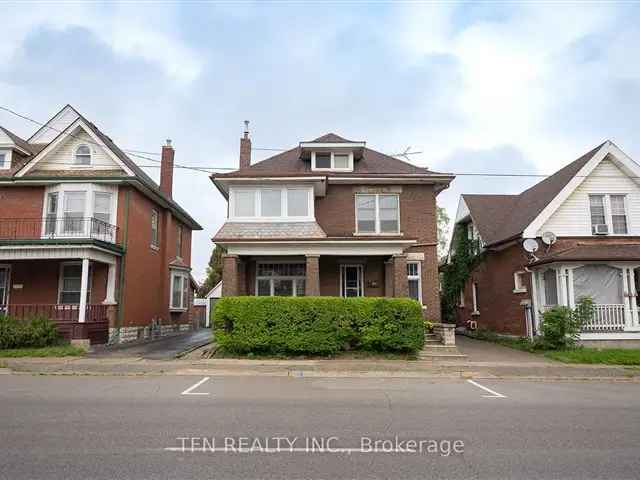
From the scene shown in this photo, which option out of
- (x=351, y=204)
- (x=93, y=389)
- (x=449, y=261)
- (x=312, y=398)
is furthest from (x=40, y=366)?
(x=449, y=261)

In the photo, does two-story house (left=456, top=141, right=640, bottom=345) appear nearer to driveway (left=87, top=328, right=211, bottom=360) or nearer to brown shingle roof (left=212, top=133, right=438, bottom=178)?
brown shingle roof (left=212, top=133, right=438, bottom=178)

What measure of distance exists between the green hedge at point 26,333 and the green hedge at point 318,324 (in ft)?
20.5

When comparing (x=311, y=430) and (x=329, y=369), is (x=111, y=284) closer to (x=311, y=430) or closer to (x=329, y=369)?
(x=329, y=369)

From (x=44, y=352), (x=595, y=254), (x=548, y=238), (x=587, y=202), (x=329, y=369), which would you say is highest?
(x=587, y=202)

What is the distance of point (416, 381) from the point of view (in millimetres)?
11977

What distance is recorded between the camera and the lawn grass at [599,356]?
1483cm

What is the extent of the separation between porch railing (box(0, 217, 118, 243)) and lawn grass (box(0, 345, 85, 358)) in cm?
493

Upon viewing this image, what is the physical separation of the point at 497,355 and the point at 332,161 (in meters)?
10.2

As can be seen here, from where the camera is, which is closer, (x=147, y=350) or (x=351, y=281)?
(x=147, y=350)

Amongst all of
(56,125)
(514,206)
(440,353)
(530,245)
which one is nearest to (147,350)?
(440,353)

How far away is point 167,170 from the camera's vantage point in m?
26.0

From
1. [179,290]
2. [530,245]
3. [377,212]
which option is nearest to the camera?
[530,245]

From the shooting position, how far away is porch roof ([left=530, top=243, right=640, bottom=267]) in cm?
1705

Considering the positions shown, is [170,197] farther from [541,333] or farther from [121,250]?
[541,333]
